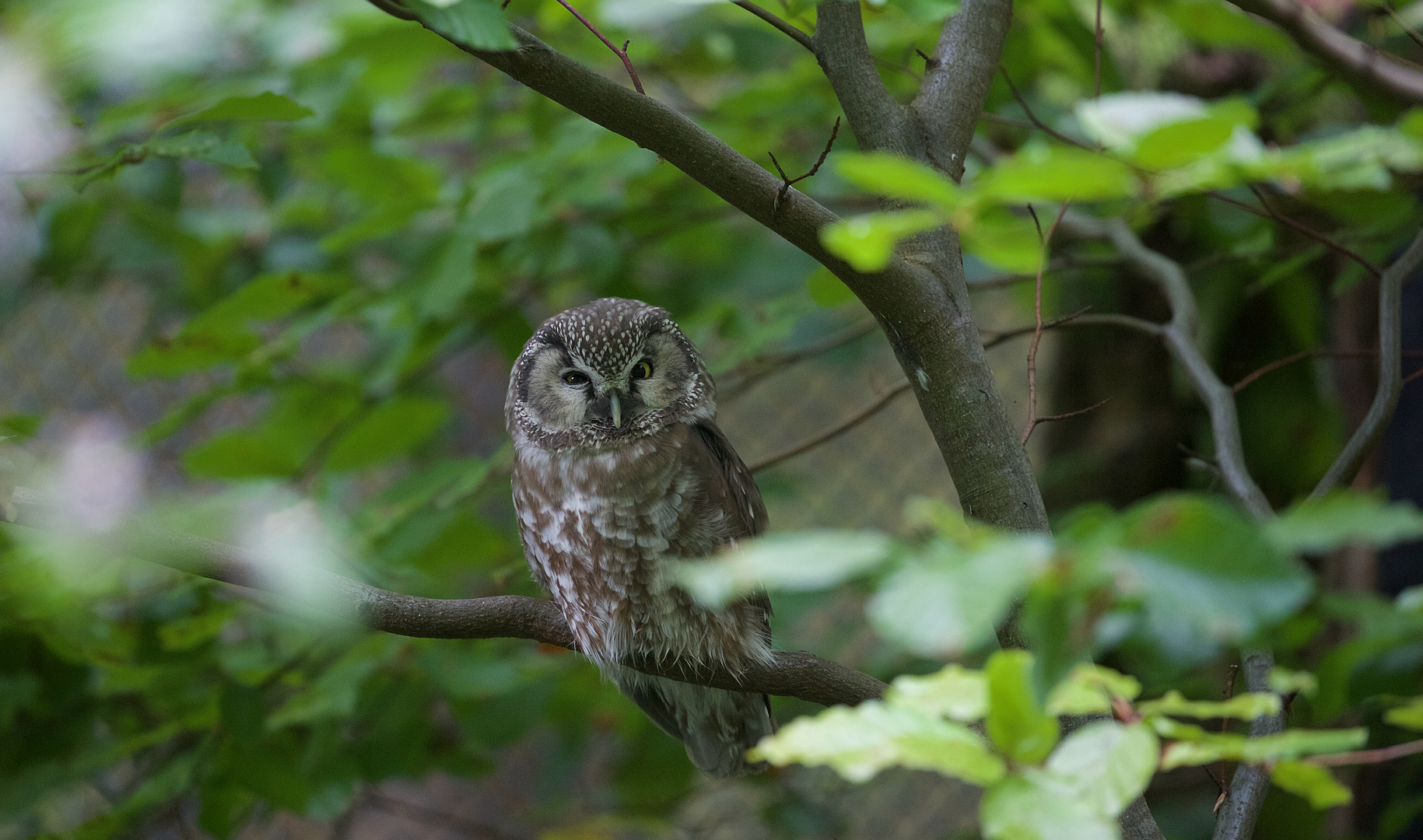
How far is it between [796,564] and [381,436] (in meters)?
2.13

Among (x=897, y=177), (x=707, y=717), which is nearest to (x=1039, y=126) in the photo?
(x=897, y=177)

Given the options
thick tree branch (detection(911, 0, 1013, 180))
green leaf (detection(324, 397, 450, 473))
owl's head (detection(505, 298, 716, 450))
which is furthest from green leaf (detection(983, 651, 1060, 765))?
green leaf (detection(324, 397, 450, 473))

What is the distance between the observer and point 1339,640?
2947 millimetres

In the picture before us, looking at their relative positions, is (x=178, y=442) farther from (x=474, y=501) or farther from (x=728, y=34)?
(x=728, y=34)

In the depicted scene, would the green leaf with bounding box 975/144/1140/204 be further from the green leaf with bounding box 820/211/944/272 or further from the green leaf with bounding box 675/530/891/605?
the green leaf with bounding box 675/530/891/605

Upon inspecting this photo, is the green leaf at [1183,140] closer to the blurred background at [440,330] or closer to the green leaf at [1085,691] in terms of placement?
the green leaf at [1085,691]

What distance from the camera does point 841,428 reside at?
2.12 meters

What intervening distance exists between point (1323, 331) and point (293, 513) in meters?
3.08

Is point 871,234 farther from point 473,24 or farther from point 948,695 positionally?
point 473,24

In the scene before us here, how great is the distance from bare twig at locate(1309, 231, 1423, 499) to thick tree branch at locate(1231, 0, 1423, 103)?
314 mm

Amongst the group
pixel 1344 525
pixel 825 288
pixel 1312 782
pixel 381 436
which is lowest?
pixel 381 436

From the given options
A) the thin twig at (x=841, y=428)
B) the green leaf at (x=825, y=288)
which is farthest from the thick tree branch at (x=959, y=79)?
the thin twig at (x=841, y=428)

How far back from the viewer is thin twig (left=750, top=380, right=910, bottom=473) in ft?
6.54

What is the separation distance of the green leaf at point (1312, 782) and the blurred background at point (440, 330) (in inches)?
30.0
